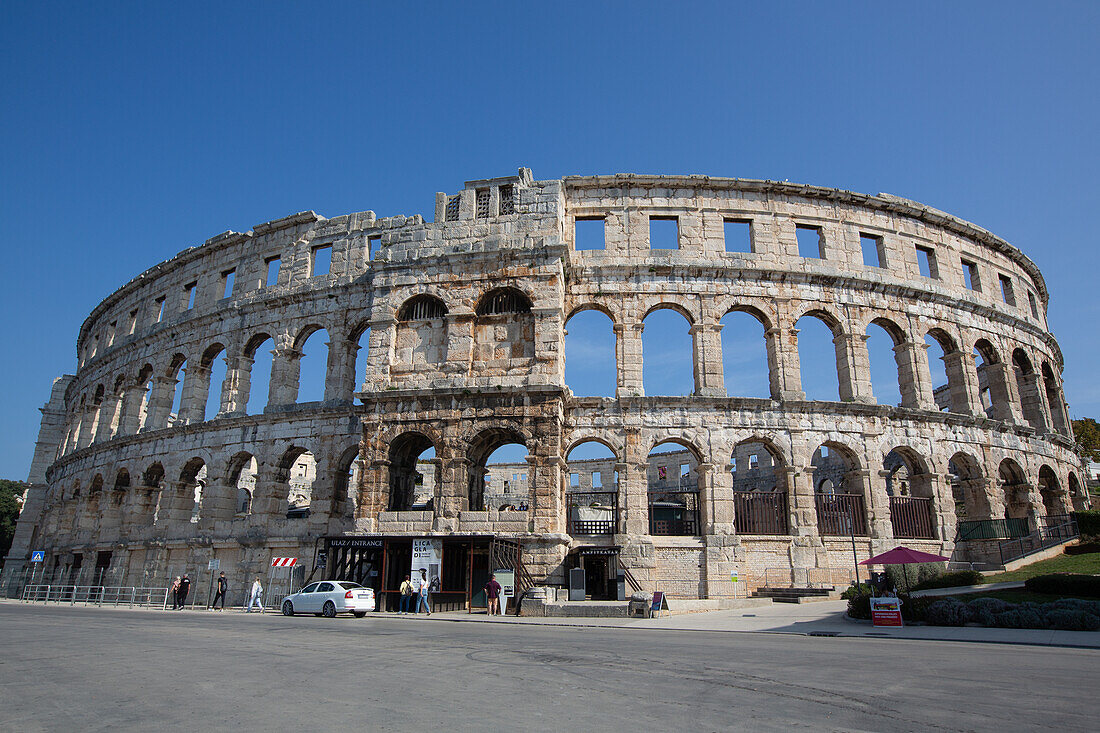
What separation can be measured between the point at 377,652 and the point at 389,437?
11904 mm

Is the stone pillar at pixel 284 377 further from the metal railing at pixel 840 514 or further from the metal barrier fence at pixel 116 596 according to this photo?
the metal railing at pixel 840 514

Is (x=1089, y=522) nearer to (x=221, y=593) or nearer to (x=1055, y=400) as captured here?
(x=1055, y=400)

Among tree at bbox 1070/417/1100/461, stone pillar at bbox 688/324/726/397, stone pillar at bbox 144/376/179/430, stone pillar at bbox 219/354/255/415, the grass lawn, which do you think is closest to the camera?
the grass lawn

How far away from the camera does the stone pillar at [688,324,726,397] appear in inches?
907

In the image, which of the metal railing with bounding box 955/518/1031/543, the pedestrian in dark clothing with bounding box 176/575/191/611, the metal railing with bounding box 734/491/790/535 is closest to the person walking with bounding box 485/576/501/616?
the metal railing with bounding box 734/491/790/535

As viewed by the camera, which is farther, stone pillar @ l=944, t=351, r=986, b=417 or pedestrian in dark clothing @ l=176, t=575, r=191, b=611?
stone pillar @ l=944, t=351, r=986, b=417

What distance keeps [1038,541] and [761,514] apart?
10125 millimetres

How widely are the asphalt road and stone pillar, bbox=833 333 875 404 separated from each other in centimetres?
1368

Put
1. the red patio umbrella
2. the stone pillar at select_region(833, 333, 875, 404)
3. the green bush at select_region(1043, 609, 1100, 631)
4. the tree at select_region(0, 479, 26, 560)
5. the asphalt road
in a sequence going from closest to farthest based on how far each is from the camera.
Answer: the asphalt road < the green bush at select_region(1043, 609, 1100, 631) < the red patio umbrella < the stone pillar at select_region(833, 333, 875, 404) < the tree at select_region(0, 479, 26, 560)

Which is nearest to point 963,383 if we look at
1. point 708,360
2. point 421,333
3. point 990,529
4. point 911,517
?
point 990,529

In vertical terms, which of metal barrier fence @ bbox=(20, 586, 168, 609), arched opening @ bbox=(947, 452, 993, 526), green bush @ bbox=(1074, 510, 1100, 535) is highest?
arched opening @ bbox=(947, 452, 993, 526)

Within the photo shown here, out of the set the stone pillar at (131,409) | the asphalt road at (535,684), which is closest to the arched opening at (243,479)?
the stone pillar at (131,409)

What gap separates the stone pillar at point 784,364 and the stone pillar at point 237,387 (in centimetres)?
2130

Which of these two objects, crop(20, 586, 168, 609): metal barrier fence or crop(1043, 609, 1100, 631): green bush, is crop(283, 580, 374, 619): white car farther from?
crop(1043, 609, 1100, 631): green bush
